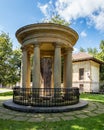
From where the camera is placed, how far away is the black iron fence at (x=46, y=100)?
9344 mm

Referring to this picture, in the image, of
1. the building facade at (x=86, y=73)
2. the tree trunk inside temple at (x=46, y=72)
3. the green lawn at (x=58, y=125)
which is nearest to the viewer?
the green lawn at (x=58, y=125)

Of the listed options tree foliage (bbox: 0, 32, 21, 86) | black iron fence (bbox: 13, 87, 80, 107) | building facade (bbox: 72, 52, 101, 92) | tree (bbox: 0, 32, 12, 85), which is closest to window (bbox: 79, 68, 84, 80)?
building facade (bbox: 72, 52, 101, 92)

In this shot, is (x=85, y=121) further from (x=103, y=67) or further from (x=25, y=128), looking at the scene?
(x=103, y=67)

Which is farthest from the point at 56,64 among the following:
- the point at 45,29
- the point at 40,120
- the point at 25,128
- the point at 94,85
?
the point at 94,85

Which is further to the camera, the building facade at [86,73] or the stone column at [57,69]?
the building facade at [86,73]

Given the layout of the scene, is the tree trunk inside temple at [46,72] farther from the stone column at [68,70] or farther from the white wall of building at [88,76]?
the white wall of building at [88,76]

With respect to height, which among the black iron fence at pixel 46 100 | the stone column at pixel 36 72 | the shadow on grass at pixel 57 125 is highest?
the stone column at pixel 36 72

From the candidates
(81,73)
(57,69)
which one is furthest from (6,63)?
(57,69)

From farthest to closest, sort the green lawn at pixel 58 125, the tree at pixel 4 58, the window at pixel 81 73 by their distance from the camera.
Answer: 1. the window at pixel 81 73
2. the tree at pixel 4 58
3. the green lawn at pixel 58 125

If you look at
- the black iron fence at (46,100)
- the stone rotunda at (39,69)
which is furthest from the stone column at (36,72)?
the black iron fence at (46,100)

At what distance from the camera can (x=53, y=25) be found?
10062mm

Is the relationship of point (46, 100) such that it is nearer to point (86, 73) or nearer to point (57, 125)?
point (57, 125)

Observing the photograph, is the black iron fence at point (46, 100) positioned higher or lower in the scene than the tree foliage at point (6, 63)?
lower

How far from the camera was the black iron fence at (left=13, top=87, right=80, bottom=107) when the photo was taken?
9.34m
